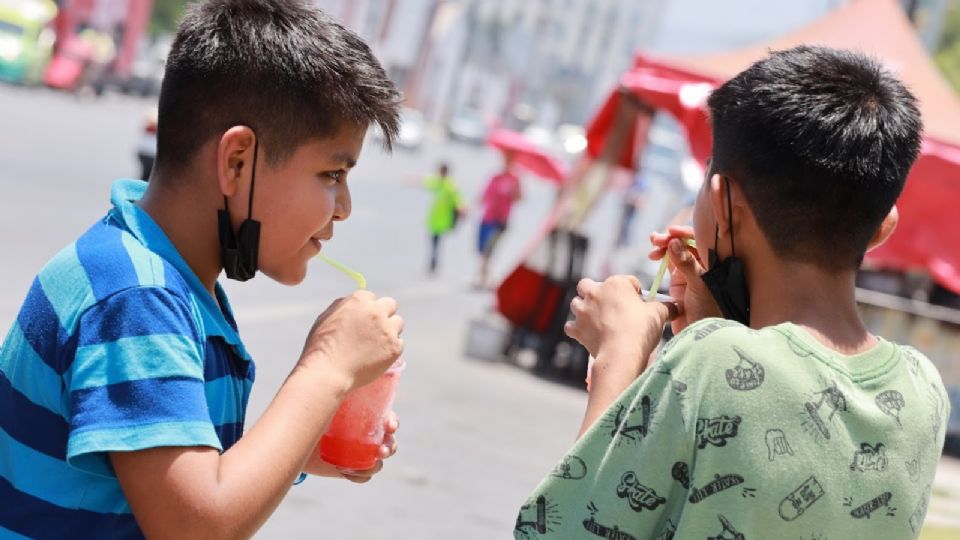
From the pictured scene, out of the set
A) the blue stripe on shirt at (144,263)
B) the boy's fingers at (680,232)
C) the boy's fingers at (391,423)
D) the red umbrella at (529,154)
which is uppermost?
the boy's fingers at (680,232)

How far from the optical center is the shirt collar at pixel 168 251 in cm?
185

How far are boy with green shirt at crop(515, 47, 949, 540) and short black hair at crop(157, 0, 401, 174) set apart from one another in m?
0.47

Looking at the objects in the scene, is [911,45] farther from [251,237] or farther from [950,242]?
[251,237]

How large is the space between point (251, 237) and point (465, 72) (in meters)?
103

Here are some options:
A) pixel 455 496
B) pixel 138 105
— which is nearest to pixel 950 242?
pixel 455 496

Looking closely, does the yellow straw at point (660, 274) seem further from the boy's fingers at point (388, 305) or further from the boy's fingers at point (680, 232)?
the boy's fingers at point (388, 305)

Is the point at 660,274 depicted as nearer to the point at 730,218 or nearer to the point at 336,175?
the point at 730,218

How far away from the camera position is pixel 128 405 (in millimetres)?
1706

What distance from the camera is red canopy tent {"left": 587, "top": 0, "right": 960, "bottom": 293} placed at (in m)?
10.5

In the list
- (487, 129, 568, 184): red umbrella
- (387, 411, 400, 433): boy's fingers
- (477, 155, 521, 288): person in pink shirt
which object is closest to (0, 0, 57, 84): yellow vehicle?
(487, 129, 568, 184): red umbrella

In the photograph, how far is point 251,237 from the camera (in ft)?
6.33

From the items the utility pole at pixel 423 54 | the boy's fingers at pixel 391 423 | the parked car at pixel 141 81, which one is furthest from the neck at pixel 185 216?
the utility pole at pixel 423 54

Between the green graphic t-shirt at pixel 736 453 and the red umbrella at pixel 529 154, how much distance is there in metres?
16.6

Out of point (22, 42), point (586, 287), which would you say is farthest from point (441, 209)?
point (22, 42)
